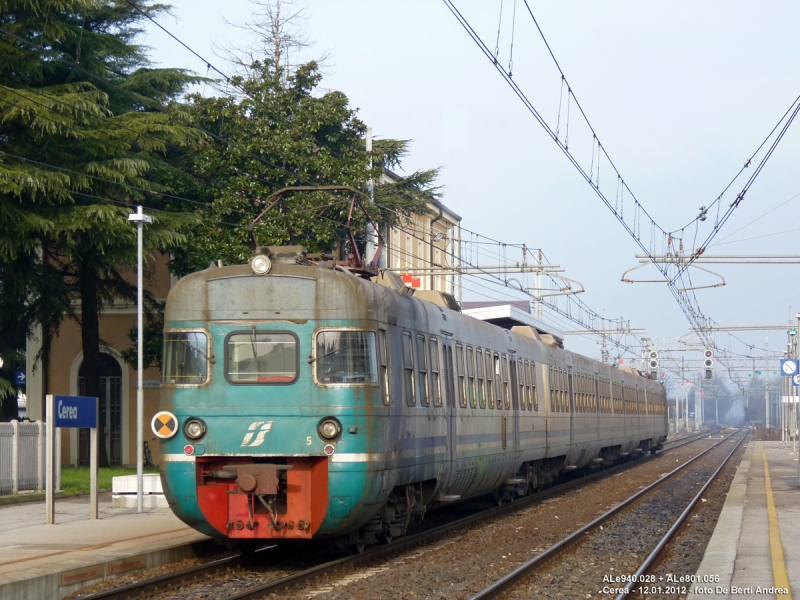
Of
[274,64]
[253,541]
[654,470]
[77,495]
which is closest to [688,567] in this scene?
[253,541]

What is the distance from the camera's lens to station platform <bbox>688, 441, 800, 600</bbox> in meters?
10.1

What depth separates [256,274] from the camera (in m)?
12.1

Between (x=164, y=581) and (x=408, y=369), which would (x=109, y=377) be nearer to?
(x=408, y=369)

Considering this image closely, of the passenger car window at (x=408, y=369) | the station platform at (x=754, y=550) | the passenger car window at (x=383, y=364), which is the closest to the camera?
the station platform at (x=754, y=550)

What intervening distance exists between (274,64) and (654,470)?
1623cm

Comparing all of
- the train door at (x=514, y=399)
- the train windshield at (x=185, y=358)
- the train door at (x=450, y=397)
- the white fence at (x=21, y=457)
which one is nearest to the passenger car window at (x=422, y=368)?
the train door at (x=450, y=397)

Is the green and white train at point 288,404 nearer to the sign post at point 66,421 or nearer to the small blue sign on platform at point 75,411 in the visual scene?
the sign post at point 66,421

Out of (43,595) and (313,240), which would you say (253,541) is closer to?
(43,595)

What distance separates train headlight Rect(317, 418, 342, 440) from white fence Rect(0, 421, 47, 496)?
916 centimetres

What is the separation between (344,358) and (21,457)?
406 inches

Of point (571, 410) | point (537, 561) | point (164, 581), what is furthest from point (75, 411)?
point (571, 410)

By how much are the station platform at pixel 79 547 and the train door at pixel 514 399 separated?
5.72 metres

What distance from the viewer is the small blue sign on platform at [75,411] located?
15.4m

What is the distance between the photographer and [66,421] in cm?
1555
